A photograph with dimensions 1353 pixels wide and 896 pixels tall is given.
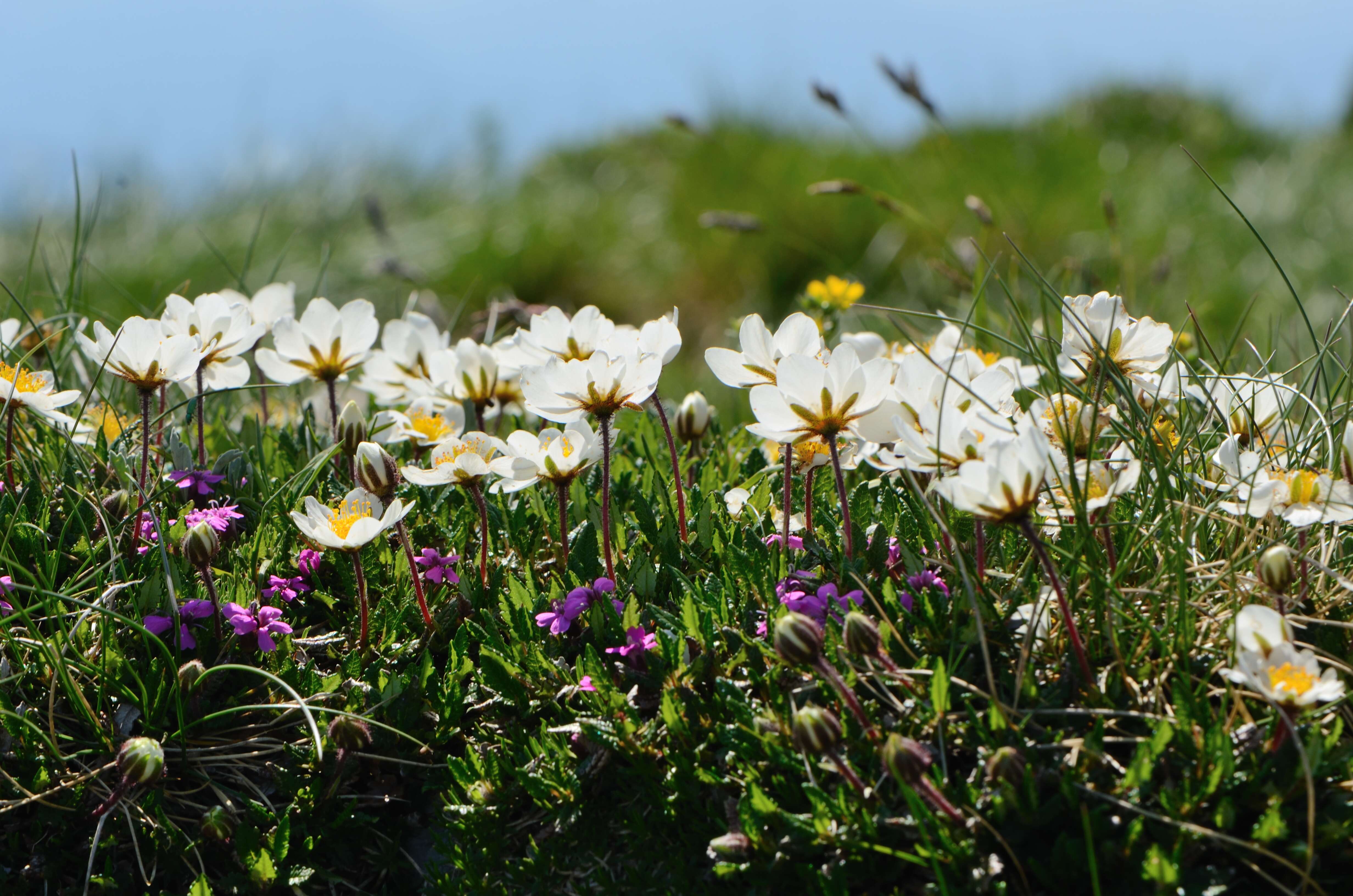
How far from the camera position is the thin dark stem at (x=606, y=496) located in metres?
1.97

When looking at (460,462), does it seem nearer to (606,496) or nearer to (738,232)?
(606,496)

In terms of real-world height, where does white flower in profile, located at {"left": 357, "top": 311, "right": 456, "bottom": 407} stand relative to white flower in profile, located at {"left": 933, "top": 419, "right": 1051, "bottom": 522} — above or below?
below

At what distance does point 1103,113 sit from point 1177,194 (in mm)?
5022

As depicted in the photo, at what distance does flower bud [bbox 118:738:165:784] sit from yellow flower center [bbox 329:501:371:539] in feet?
1.42

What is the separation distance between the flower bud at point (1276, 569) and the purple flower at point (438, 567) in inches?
56.3

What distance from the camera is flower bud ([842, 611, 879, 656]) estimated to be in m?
1.58

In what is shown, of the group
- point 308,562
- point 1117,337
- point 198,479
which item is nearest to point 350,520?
point 308,562

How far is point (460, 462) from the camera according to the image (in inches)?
78.4

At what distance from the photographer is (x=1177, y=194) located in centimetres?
1019

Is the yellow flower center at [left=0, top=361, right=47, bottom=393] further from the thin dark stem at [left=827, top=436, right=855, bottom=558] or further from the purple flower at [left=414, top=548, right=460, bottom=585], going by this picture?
the thin dark stem at [left=827, top=436, right=855, bottom=558]

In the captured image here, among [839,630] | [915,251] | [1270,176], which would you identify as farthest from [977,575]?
[1270,176]

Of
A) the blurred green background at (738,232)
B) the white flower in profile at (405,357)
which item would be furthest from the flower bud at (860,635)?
the blurred green background at (738,232)

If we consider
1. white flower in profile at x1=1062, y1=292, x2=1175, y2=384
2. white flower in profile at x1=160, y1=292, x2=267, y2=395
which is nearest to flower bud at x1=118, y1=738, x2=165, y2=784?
white flower in profile at x1=160, y1=292, x2=267, y2=395

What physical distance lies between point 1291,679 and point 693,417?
1.49 meters
